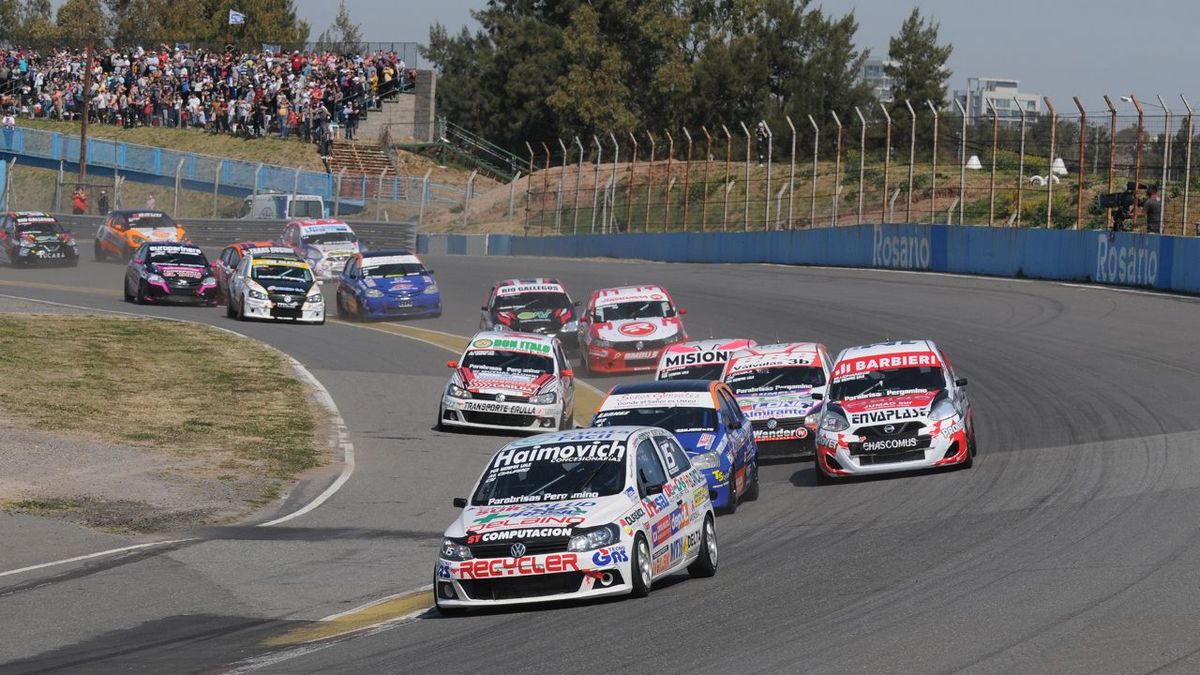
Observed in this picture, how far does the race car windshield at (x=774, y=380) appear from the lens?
22834mm

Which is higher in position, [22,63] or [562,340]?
[22,63]

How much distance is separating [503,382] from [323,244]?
22111mm

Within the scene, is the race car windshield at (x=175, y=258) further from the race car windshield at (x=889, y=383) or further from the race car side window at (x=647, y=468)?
the race car side window at (x=647, y=468)

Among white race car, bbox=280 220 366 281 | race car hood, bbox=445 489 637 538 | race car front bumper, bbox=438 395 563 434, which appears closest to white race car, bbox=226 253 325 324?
white race car, bbox=280 220 366 281

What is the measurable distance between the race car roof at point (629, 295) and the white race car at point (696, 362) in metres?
5.88

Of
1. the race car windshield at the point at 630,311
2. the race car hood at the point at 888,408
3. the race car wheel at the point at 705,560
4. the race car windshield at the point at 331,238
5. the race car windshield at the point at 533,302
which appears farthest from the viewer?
the race car windshield at the point at 331,238

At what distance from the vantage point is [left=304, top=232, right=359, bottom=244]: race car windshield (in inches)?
1836

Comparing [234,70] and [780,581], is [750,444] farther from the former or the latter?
[234,70]

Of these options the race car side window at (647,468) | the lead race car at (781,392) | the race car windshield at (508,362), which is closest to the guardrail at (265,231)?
the race car windshield at (508,362)

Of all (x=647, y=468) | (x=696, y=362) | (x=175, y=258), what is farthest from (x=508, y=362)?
(x=175, y=258)

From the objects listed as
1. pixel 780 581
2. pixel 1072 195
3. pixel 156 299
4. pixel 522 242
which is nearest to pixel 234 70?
pixel 522 242

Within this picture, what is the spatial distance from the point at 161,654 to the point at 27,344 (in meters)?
23.4

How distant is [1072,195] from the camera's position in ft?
147

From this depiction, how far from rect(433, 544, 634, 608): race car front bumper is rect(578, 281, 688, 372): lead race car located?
19004mm
